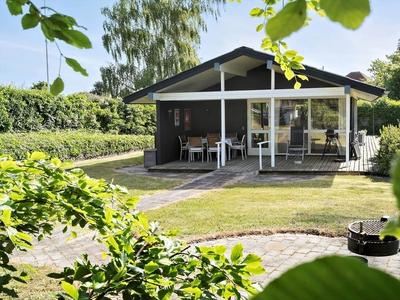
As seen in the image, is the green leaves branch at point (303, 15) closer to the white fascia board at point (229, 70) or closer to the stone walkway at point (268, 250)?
the stone walkway at point (268, 250)

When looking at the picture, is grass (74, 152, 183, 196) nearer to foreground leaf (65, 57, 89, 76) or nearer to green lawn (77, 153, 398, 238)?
green lawn (77, 153, 398, 238)

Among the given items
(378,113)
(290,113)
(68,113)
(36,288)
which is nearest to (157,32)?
(68,113)

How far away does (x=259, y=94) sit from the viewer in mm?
12539

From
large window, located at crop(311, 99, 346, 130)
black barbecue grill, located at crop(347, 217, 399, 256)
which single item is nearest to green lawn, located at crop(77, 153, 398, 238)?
black barbecue grill, located at crop(347, 217, 399, 256)

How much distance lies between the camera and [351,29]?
507 millimetres

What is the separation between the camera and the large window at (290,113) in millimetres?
15209

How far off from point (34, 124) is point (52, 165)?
16.2 m

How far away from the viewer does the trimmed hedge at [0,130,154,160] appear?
13.9 m

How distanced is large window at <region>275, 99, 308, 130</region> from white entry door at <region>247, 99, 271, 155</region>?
0.40 metres

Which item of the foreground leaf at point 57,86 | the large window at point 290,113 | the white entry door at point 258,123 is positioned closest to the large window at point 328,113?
the large window at point 290,113

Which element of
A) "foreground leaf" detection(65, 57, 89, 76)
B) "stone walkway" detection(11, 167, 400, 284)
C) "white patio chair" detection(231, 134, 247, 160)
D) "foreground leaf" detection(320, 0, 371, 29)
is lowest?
"stone walkway" detection(11, 167, 400, 284)

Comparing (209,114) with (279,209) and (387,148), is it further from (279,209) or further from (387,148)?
(279,209)

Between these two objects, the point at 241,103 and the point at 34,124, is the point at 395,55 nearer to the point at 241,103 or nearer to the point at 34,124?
the point at 241,103

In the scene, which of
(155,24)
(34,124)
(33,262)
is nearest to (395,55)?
(155,24)
